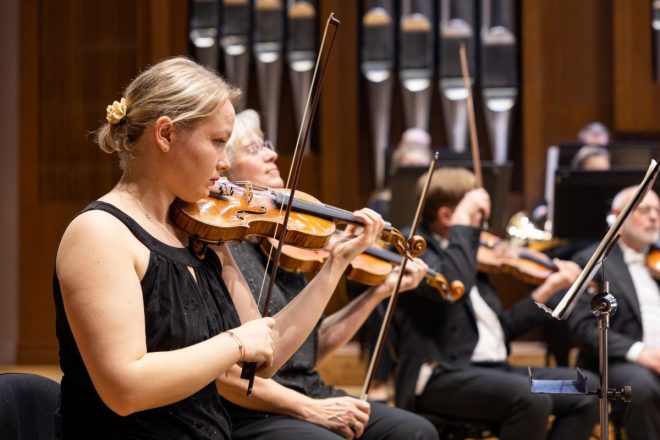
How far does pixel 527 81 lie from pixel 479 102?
1.23 feet

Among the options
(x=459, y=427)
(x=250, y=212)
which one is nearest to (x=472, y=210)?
(x=459, y=427)

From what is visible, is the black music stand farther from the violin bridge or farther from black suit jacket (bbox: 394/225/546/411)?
black suit jacket (bbox: 394/225/546/411)

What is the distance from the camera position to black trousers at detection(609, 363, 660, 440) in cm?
350

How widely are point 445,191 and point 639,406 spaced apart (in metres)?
1.08

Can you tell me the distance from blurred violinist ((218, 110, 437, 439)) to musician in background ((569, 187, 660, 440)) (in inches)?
44.8

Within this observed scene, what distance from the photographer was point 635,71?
6547 millimetres

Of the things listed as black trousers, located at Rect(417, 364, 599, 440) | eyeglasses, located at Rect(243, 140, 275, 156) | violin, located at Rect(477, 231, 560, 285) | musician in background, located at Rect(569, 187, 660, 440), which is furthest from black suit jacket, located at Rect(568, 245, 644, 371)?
eyeglasses, located at Rect(243, 140, 275, 156)

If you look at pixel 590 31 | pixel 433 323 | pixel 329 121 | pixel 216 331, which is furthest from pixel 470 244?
pixel 590 31

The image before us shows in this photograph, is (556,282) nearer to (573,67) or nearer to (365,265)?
(365,265)

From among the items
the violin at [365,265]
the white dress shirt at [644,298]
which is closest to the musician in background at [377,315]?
the white dress shirt at [644,298]

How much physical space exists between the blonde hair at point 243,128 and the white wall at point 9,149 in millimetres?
4026

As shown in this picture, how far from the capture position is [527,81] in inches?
263

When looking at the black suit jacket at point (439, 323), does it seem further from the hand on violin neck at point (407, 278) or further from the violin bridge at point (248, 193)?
the violin bridge at point (248, 193)

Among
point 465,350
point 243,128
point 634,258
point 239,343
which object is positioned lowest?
point 465,350
